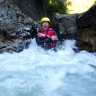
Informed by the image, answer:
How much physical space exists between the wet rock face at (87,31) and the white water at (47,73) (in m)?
0.34

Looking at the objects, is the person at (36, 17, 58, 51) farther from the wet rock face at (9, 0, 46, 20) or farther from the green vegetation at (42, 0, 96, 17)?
the green vegetation at (42, 0, 96, 17)

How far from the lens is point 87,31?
805 centimetres

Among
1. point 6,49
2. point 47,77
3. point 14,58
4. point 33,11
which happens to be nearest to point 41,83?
point 47,77

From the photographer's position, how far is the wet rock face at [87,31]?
7.83 m

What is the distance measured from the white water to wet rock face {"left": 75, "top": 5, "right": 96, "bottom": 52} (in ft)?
1.12

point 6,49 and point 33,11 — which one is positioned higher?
point 33,11

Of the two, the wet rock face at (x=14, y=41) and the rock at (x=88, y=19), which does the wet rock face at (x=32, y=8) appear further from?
the rock at (x=88, y=19)

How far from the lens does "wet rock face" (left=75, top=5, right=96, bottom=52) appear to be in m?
7.83

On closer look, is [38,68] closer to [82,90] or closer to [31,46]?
[82,90]

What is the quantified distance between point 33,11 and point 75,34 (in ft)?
9.24

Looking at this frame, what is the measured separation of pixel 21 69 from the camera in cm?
604

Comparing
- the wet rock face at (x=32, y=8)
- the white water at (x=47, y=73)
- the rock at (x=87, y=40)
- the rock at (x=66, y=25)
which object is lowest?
the white water at (x=47, y=73)

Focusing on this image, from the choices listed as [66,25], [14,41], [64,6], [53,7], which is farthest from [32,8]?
[14,41]

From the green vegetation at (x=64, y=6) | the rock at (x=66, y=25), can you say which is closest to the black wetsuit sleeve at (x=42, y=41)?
the rock at (x=66, y=25)
